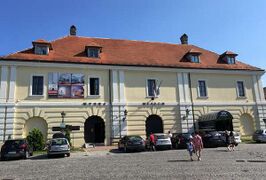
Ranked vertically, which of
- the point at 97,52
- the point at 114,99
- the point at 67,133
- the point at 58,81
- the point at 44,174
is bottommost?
the point at 44,174

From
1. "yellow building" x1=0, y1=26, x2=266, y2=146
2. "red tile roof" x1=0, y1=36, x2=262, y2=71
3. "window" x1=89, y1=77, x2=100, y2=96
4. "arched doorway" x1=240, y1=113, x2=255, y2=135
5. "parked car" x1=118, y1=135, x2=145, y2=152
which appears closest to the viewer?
"parked car" x1=118, y1=135, x2=145, y2=152

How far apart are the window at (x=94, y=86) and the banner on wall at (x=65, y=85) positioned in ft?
3.36

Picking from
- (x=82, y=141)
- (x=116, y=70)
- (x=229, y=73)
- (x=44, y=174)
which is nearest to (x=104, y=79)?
(x=116, y=70)

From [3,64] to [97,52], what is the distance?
9.65m

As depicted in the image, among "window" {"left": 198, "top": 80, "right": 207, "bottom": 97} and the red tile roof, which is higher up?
the red tile roof

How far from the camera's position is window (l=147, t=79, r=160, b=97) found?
3198 centimetres

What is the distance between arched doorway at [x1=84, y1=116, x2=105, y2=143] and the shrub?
188 inches

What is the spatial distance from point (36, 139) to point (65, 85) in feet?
20.6

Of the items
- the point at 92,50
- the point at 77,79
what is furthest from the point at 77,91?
the point at 92,50

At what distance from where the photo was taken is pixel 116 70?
31.0 m

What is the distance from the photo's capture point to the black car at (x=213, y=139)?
1014 inches

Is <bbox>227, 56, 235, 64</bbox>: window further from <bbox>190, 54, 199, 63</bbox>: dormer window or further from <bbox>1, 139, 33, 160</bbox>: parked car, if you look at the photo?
<bbox>1, 139, 33, 160</bbox>: parked car

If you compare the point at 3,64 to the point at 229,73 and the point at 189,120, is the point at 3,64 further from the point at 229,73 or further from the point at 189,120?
the point at 229,73

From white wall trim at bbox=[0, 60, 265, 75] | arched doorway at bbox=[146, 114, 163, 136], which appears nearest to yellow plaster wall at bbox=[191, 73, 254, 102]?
white wall trim at bbox=[0, 60, 265, 75]
